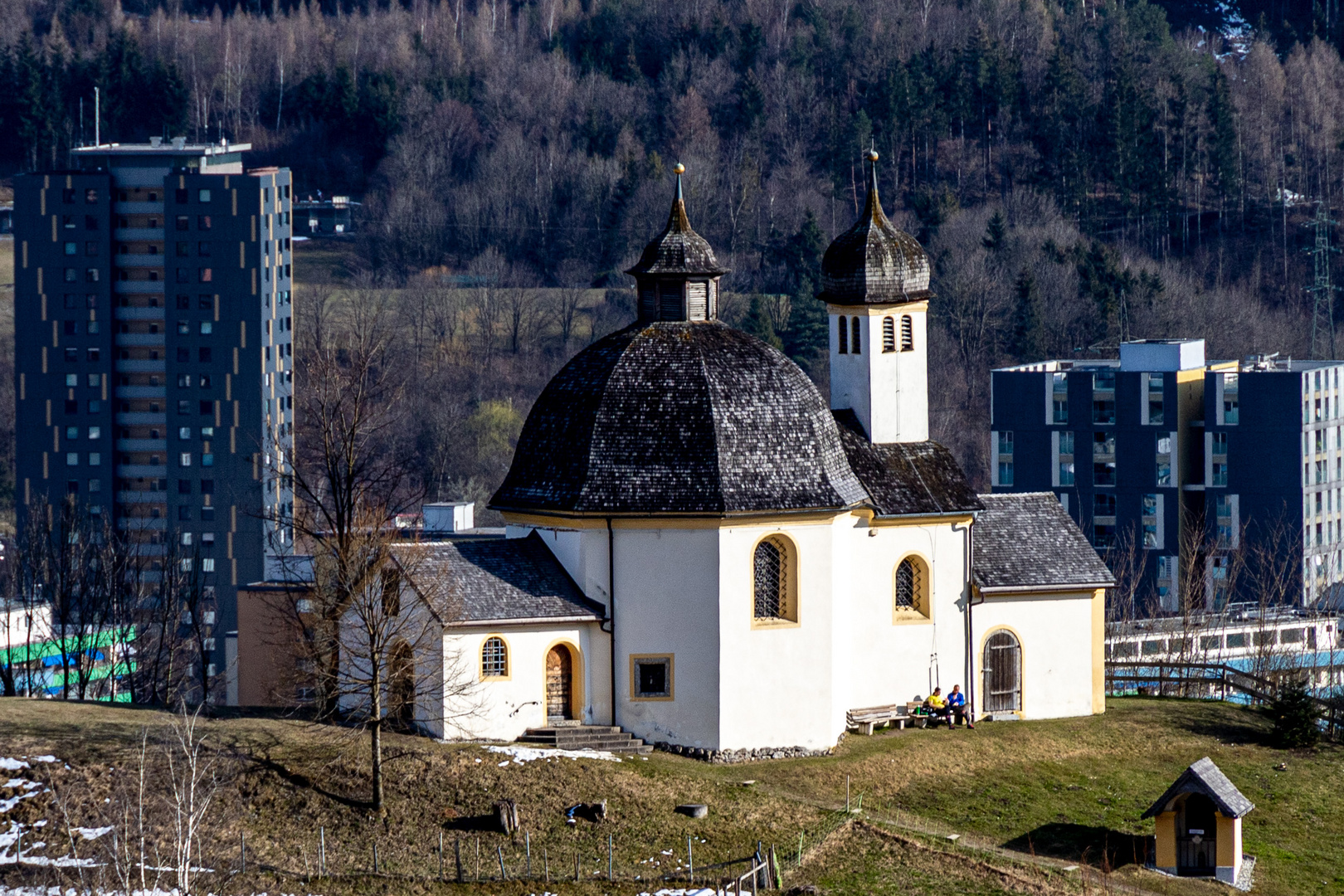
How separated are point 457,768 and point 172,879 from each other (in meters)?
7.39

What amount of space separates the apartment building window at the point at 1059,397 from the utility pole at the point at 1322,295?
40726 mm

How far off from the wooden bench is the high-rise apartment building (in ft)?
206

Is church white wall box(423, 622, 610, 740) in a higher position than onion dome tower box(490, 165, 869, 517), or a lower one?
lower

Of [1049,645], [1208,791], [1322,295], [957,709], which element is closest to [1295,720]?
[1049,645]

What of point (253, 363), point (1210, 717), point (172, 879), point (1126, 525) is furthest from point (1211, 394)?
point (172, 879)

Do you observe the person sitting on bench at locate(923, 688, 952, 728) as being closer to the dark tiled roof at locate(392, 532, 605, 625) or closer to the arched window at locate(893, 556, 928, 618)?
the arched window at locate(893, 556, 928, 618)

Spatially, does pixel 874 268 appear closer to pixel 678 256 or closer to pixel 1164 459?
pixel 678 256

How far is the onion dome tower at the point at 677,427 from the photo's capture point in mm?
59438

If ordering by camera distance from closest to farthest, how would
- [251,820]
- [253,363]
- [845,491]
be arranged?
[251,820]
[845,491]
[253,363]

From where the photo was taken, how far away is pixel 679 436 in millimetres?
59844

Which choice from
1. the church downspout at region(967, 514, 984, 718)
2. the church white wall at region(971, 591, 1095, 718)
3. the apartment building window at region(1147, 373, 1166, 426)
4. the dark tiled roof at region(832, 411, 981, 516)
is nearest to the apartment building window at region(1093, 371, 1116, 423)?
the apartment building window at region(1147, 373, 1166, 426)

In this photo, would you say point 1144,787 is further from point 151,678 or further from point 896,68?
point 896,68

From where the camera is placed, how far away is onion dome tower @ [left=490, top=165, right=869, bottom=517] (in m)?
59.4

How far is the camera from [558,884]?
51.9 meters
